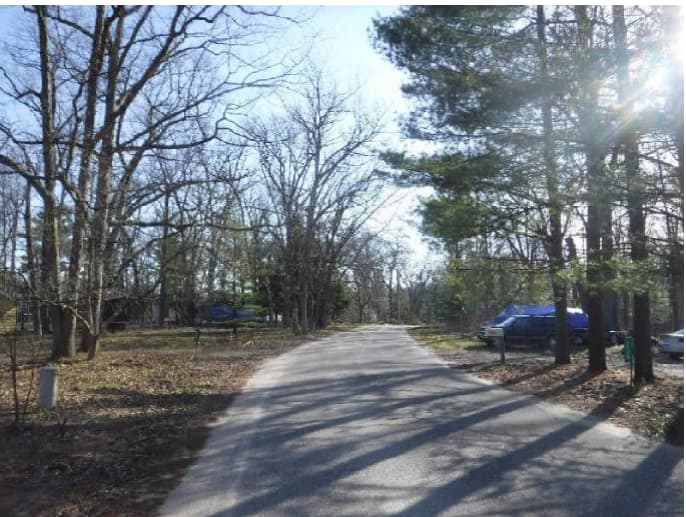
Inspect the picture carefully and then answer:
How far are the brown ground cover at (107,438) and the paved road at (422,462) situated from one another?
429 millimetres

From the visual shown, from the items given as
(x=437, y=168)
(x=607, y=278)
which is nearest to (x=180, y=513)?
(x=607, y=278)

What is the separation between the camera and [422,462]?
6992mm

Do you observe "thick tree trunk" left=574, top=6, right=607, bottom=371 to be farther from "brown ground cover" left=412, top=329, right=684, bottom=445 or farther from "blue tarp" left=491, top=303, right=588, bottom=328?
"blue tarp" left=491, top=303, right=588, bottom=328

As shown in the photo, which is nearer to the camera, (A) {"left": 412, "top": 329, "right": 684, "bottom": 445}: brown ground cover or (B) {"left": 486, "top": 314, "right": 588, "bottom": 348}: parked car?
(A) {"left": 412, "top": 329, "right": 684, "bottom": 445}: brown ground cover

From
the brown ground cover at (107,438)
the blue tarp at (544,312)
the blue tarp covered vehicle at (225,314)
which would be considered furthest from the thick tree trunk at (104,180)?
the blue tarp covered vehicle at (225,314)

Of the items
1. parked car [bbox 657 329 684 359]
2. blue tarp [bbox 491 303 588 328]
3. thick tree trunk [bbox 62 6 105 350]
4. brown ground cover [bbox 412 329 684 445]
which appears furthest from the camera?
blue tarp [bbox 491 303 588 328]

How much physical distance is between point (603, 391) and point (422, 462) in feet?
22.5

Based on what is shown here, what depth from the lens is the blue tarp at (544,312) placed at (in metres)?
28.3

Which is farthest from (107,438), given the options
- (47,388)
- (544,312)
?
(544,312)

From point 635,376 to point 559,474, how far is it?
8.11 m

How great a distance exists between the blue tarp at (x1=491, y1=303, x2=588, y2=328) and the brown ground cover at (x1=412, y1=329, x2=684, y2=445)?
947 cm

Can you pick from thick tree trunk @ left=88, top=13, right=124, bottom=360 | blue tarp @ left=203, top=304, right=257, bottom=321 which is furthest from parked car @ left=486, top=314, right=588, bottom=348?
blue tarp @ left=203, top=304, right=257, bottom=321

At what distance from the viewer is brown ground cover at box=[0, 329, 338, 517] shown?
5945 mm

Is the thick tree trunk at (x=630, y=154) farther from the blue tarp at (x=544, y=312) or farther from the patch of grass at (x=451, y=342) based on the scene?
the patch of grass at (x=451, y=342)
